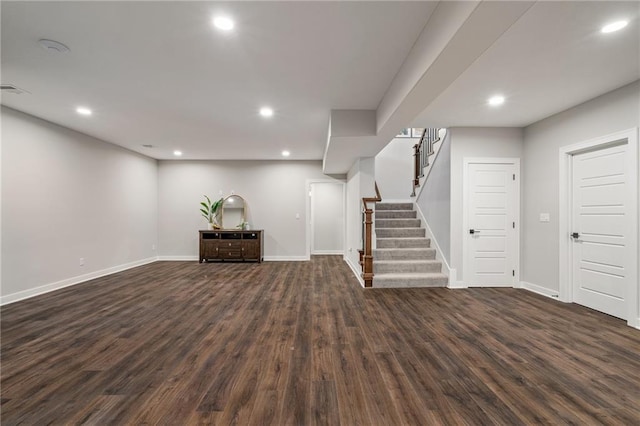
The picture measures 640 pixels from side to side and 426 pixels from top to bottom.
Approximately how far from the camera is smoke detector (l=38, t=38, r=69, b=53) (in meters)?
2.27

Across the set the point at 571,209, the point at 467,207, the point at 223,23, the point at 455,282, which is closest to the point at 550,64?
the point at 571,209

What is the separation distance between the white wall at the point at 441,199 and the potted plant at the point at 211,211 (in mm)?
4982

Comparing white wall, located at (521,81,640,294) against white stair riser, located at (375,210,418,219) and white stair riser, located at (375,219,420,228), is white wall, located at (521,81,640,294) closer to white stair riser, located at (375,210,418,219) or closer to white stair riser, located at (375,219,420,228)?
white stair riser, located at (375,219,420,228)

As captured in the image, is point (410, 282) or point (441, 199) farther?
point (441, 199)

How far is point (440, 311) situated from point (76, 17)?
437 cm

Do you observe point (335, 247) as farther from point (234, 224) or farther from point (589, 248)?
point (589, 248)

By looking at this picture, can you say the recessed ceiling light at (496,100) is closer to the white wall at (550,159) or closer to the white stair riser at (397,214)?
the white wall at (550,159)

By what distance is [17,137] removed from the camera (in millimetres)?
3842

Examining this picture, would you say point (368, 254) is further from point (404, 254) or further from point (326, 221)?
point (326, 221)

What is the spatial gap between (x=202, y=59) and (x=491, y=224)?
181 inches

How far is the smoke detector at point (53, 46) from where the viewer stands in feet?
7.45

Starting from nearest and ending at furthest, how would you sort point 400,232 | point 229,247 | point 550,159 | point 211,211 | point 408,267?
point 550,159
point 408,267
point 400,232
point 229,247
point 211,211

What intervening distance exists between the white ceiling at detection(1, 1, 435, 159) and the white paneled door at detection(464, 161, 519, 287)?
2.36 meters

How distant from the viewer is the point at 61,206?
4.50 m
